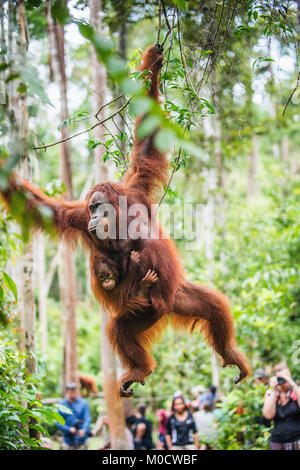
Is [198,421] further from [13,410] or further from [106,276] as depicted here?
[13,410]

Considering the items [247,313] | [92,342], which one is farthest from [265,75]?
[92,342]

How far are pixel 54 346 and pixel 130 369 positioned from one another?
45.2 feet

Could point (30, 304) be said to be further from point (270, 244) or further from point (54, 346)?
point (54, 346)

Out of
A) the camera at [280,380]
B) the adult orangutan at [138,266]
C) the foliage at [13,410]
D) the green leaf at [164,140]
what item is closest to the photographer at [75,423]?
the camera at [280,380]

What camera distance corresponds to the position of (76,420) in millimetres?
7332

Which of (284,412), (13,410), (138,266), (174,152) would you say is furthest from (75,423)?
(174,152)

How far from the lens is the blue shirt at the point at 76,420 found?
716cm

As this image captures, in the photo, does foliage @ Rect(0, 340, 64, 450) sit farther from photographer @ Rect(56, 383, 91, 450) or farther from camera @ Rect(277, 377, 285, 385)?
photographer @ Rect(56, 383, 91, 450)

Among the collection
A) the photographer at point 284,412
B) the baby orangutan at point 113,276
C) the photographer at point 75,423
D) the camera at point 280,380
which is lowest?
the photographer at point 75,423

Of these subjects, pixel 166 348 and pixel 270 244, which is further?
pixel 166 348

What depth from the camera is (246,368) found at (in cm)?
404

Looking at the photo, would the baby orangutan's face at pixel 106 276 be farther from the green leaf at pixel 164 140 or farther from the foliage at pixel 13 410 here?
the green leaf at pixel 164 140

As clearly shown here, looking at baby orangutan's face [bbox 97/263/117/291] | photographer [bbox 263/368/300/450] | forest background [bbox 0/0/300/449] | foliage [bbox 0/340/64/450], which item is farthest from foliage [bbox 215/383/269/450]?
foliage [bbox 0/340/64/450]

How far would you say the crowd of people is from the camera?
200 inches
